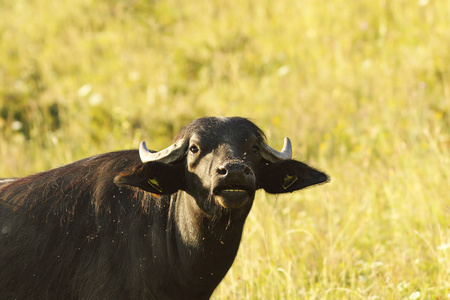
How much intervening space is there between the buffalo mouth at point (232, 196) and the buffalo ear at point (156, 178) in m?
0.55

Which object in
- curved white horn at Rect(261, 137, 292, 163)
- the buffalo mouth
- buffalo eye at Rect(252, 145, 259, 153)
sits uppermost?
buffalo eye at Rect(252, 145, 259, 153)

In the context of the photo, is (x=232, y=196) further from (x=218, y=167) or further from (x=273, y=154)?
(x=273, y=154)

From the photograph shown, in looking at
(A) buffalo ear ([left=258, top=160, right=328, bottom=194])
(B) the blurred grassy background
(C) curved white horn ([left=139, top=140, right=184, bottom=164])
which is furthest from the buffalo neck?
(B) the blurred grassy background

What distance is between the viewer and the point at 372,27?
40.5ft

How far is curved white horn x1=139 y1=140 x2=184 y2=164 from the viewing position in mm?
4195

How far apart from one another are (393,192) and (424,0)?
623 cm

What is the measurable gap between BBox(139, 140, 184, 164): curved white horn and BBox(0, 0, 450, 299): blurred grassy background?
2.68 feet

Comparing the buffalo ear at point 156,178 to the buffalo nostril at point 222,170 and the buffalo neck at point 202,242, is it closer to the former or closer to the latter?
the buffalo neck at point 202,242

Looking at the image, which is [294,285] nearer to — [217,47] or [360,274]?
[360,274]

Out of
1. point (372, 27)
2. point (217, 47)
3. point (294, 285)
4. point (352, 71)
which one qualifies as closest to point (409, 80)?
point (352, 71)

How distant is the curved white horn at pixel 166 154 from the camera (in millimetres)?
4195

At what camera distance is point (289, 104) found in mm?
10344

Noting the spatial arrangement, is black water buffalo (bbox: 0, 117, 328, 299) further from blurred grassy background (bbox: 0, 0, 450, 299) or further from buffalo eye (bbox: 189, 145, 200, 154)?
blurred grassy background (bbox: 0, 0, 450, 299)

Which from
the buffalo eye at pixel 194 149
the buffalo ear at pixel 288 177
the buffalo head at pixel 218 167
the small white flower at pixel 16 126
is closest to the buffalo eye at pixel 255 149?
the buffalo head at pixel 218 167
